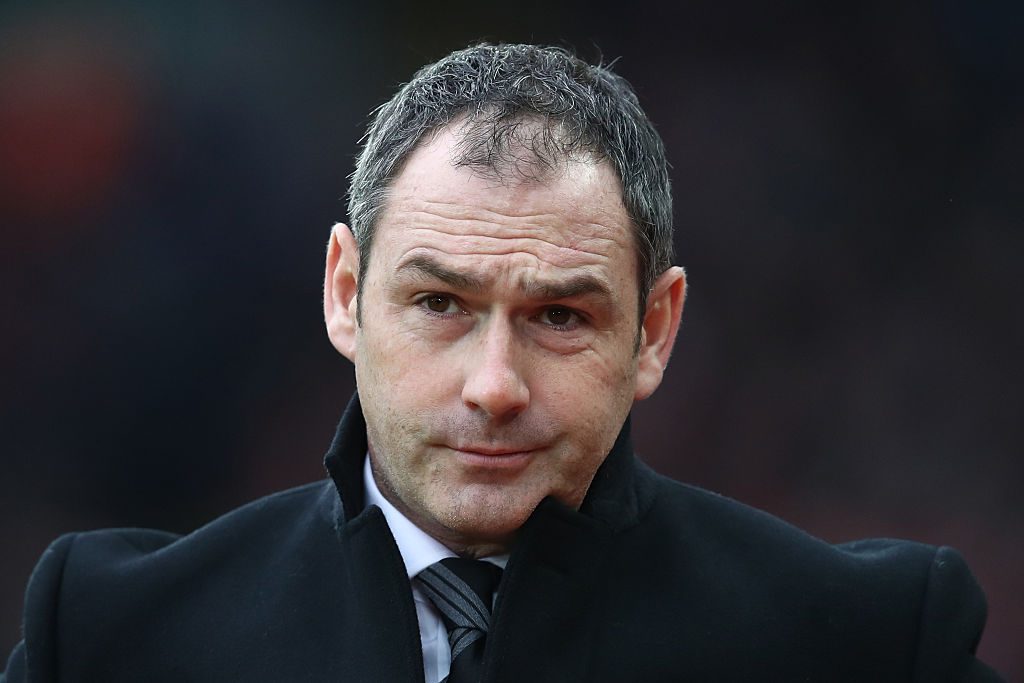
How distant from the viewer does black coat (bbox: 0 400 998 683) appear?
8.88ft

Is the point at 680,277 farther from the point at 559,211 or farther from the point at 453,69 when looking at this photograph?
the point at 453,69

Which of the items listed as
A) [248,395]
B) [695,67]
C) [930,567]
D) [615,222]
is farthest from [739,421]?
[615,222]

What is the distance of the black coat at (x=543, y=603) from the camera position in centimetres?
271

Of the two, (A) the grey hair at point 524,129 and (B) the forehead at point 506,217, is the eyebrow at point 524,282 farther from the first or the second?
(A) the grey hair at point 524,129

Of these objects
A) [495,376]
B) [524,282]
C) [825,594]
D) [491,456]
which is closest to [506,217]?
[524,282]

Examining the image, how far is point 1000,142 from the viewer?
18.9 feet

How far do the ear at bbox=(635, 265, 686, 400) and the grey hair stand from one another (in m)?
0.04

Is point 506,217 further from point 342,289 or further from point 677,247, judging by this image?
point 677,247

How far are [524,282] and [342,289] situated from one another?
1.60ft

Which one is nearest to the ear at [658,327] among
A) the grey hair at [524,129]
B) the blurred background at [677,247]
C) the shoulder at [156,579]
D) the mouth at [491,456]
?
the grey hair at [524,129]

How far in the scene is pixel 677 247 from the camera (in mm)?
6098

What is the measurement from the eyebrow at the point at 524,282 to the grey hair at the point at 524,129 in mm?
169

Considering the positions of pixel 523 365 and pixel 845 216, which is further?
pixel 845 216

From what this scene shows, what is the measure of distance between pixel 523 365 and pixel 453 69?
66cm
